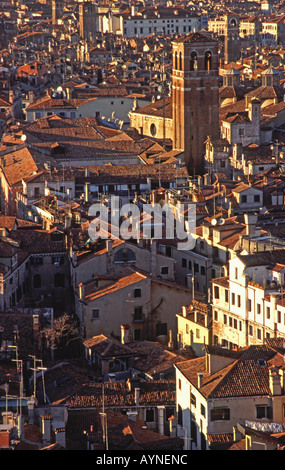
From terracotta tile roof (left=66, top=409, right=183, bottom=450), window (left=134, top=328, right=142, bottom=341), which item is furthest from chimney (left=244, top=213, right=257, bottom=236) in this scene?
terracotta tile roof (left=66, top=409, right=183, bottom=450)

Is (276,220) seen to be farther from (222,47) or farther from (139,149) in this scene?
(222,47)

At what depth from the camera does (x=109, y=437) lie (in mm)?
29562

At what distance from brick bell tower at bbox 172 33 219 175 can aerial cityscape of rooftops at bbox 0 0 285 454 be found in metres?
0.07

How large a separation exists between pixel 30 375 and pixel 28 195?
2072 centimetres

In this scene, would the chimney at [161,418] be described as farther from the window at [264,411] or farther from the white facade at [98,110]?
the white facade at [98,110]

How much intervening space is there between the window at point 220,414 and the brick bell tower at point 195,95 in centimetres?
3628

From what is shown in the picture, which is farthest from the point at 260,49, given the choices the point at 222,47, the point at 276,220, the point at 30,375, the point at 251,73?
the point at 30,375

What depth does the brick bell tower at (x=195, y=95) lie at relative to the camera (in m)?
67.5

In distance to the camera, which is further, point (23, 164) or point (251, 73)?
point (251, 73)

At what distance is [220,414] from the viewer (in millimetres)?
31234

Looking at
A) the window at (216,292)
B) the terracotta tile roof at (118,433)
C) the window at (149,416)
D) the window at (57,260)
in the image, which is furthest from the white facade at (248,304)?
the window at (57,260)

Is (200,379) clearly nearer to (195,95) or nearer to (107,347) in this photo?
(107,347)

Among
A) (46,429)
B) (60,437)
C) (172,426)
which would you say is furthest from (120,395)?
(60,437)
